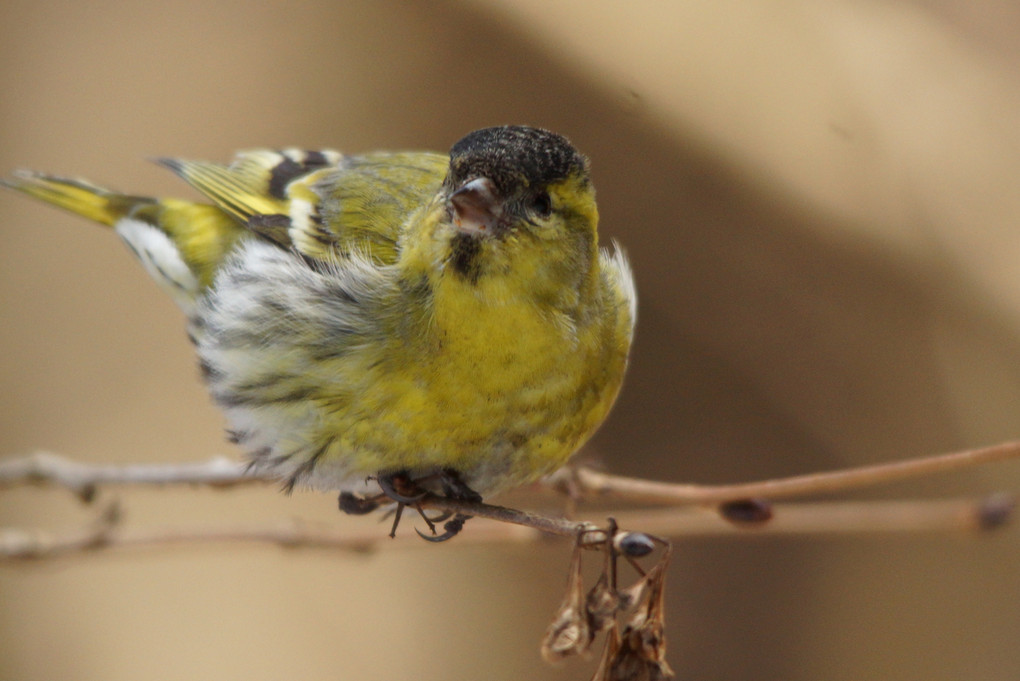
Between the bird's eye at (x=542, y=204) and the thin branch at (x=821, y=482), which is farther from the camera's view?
the bird's eye at (x=542, y=204)

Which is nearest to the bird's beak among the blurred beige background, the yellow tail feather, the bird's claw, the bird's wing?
the bird's wing

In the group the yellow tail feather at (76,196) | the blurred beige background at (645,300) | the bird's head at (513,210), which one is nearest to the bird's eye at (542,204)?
the bird's head at (513,210)

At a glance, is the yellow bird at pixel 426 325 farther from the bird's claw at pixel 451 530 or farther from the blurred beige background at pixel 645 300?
the blurred beige background at pixel 645 300

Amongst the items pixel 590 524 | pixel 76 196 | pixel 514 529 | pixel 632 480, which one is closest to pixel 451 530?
pixel 514 529

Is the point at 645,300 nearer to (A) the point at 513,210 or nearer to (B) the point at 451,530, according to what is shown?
(B) the point at 451,530

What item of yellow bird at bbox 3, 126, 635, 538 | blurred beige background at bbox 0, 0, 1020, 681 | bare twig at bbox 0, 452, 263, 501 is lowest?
bare twig at bbox 0, 452, 263, 501

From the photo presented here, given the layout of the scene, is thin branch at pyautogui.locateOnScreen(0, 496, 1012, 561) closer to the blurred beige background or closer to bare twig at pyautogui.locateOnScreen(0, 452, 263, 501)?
bare twig at pyautogui.locateOnScreen(0, 452, 263, 501)
